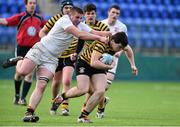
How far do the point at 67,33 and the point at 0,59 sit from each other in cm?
1408

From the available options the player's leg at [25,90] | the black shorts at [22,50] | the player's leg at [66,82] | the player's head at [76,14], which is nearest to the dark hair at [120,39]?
the player's head at [76,14]

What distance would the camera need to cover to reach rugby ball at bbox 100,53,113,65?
12734 millimetres

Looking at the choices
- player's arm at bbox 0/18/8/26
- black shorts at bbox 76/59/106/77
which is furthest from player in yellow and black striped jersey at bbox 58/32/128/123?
player's arm at bbox 0/18/8/26

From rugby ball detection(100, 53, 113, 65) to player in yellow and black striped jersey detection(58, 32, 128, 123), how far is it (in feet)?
0.17

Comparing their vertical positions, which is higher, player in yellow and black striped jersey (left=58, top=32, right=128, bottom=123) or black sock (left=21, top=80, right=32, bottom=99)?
player in yellow and black striped jersey (left=58, top=32, right=128, bottom=123)

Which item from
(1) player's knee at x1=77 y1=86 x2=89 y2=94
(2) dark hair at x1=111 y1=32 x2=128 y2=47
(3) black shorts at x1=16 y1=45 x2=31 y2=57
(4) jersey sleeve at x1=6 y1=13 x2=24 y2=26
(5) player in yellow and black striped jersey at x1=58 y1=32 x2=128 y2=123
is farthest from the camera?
(3) black shorts at x1=16 y1=45 x2=31 y2=57

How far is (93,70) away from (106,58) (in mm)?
715

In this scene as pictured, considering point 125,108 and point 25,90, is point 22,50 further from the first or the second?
point 125,108

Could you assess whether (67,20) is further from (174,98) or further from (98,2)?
(98,2)

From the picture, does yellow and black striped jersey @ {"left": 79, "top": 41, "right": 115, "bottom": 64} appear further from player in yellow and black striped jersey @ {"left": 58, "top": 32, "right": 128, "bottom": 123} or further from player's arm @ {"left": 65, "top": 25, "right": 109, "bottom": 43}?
player's arm @ {"left": 65, "top": 25, "right": 109, "bottom": 43}

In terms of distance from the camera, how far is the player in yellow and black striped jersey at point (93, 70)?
12711 millimetres

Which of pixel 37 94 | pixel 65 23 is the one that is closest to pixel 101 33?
A: pixel 65 23

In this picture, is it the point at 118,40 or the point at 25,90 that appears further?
the point at 25,90

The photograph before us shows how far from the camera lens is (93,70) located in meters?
13.4
